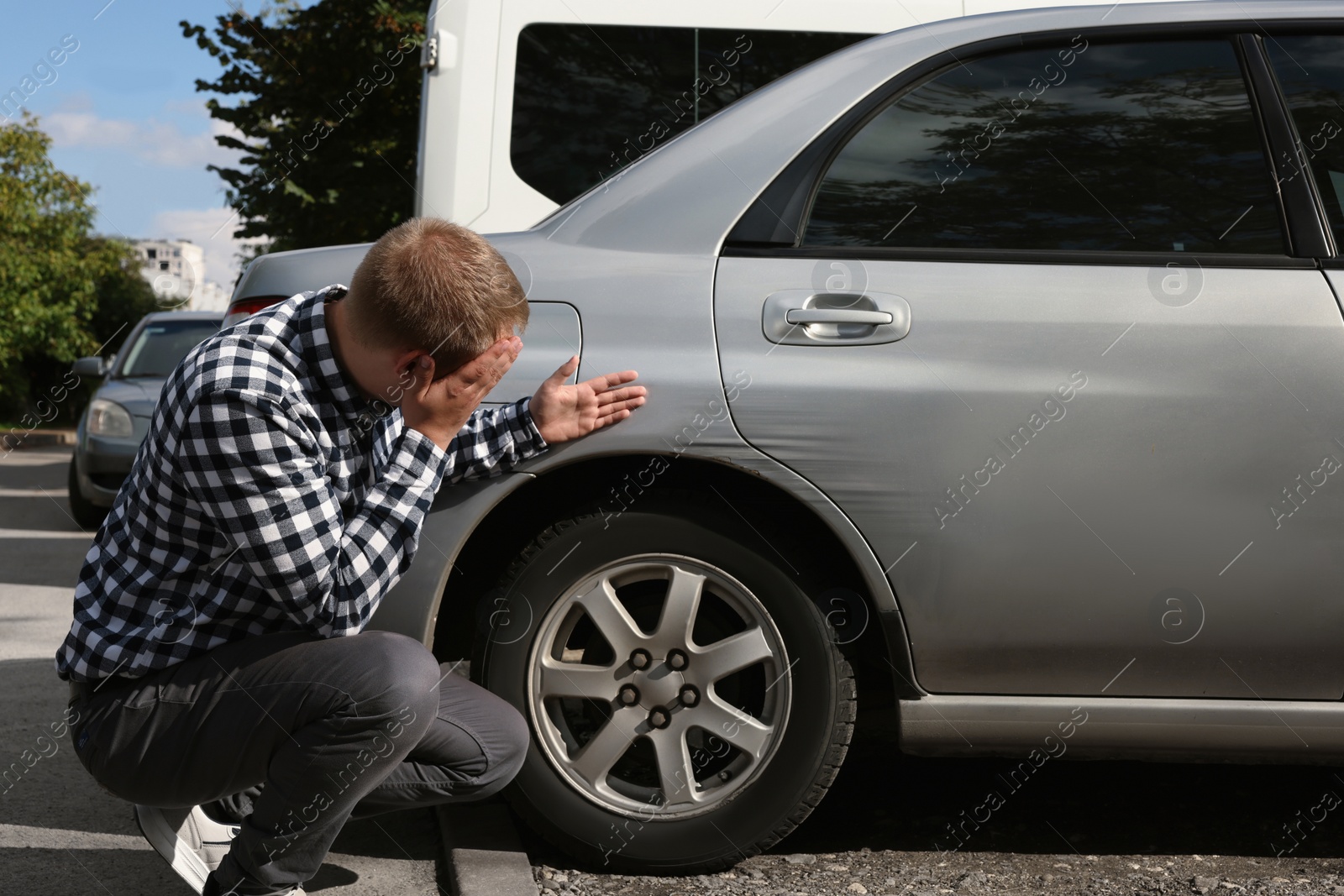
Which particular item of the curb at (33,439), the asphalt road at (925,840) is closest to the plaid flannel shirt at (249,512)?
the asphalt road at (925,840)

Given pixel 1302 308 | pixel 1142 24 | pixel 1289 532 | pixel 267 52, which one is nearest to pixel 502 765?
pixel 1289 532

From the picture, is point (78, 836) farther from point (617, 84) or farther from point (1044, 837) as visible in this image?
point (617, 84)

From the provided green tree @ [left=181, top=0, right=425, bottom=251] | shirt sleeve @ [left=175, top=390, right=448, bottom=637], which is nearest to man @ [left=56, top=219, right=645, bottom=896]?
shirt sleeve @ [left=175, top=390, right=448, bottom=637]

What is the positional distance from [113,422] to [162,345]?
4.30 ft

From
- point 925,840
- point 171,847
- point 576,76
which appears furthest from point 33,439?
point 925,840

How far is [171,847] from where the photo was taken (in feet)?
7.44

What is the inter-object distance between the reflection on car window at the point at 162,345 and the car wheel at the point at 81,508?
3.01 feet

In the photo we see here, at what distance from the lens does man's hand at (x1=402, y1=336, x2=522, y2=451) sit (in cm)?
213

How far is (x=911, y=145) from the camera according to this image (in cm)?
261

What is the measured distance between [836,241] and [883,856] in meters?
1.40

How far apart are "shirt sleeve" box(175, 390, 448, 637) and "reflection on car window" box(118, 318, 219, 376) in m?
7.74

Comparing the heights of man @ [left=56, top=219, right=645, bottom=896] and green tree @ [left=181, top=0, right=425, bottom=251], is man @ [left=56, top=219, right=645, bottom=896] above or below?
below

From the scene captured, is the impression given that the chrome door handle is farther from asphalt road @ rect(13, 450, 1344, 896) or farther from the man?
asphalt road @ rect(13, 450, 1344, 896)

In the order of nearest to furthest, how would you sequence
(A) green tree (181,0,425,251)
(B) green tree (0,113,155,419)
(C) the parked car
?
1. (C) the parked car
2. (A) green tree (181,0,425,251)
3. (B) green tree (0,113,155,419)
